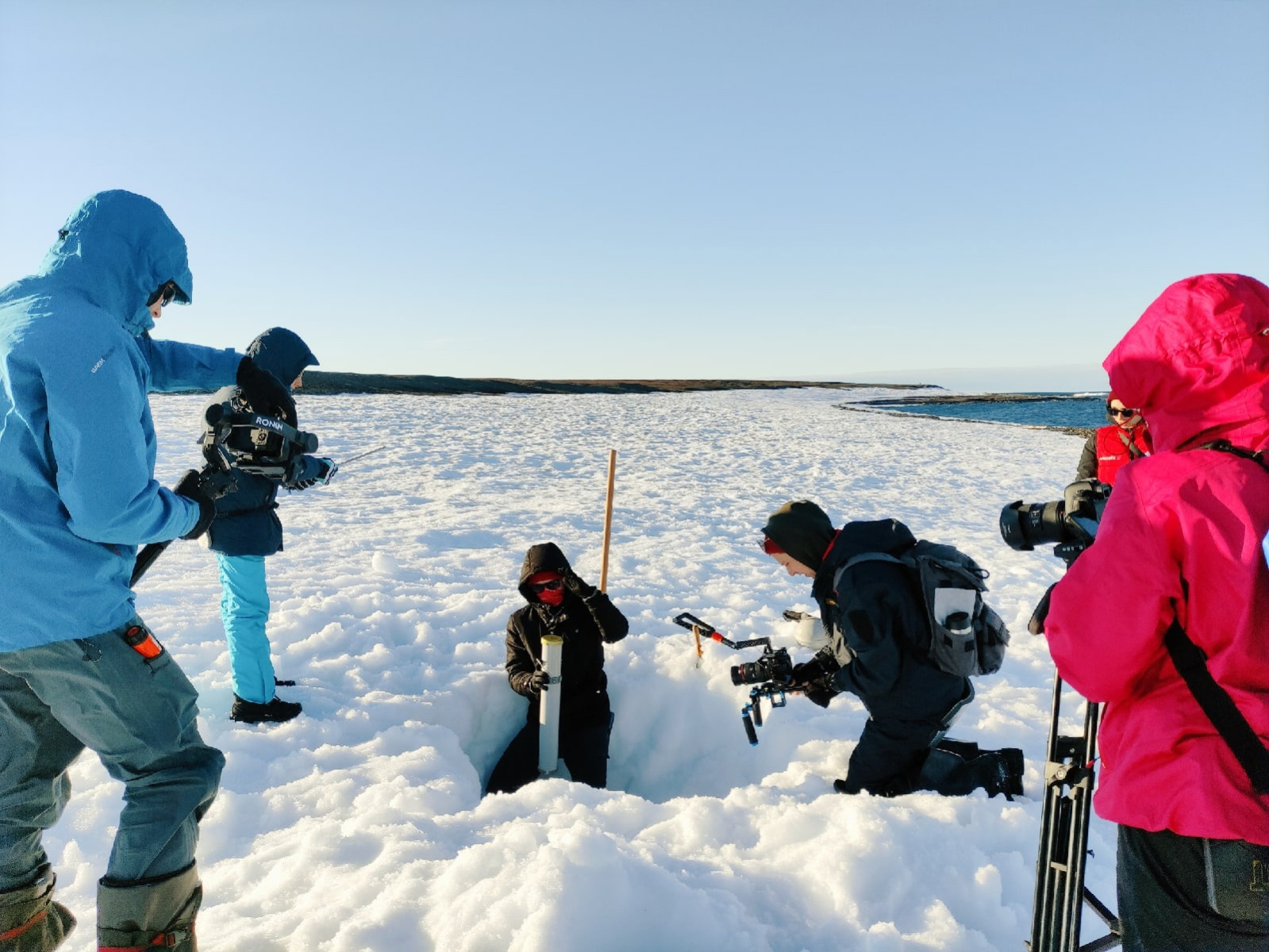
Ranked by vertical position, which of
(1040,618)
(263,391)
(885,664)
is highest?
(263,391)

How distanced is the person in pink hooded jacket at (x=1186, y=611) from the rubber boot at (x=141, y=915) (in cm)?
230

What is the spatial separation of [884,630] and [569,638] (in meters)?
2.10

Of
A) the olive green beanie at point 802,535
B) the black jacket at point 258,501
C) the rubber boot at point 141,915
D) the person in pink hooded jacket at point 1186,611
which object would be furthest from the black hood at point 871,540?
the black jacket at point 258,501

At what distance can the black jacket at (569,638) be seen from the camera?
A: 4445 mm

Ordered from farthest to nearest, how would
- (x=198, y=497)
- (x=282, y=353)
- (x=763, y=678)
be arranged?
1. (x=282, y=353)
2. (x=763, y=678)
3. (x=198, y=497)

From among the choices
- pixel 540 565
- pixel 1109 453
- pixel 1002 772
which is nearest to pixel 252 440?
pixel 540 565

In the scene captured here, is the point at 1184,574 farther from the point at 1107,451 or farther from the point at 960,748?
the point at 1107,451

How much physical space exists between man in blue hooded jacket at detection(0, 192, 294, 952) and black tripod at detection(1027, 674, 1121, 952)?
2.30m

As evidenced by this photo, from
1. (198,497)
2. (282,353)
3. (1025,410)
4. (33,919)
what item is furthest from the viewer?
(1025,410)

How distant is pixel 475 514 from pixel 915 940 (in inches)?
306

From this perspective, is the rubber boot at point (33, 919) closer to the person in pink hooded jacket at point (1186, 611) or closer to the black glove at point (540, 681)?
the black glove at point (540, 681)

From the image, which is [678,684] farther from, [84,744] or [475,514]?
[475,514]

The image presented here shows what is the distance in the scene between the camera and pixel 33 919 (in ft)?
6.58

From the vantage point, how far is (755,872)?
2498mm
